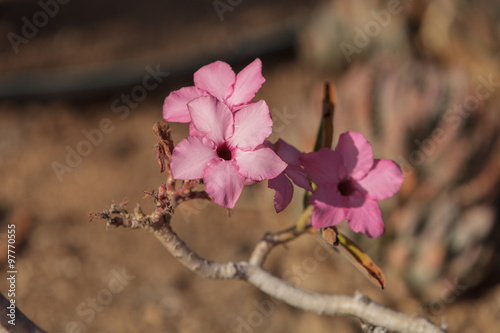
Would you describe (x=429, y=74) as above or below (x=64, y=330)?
above

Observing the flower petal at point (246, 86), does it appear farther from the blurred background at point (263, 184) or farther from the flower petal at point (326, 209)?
the blurred background at point (263, 184)

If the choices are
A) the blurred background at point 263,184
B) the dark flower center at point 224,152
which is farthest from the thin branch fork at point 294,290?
the blurred background at point 263,184

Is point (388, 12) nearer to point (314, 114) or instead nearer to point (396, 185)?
point (314, 114)

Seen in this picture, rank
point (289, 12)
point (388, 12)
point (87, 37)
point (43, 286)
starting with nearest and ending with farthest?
point (43, 286), point (388, 12), point (87, 37), point (289, 12)

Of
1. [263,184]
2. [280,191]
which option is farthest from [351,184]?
[263,184]

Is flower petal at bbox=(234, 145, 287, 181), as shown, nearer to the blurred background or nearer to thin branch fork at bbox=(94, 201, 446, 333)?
thin branch fork at bbox=(94, 201, 446, 333)

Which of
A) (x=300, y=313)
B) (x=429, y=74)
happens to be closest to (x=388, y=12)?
(x=429, y=74)

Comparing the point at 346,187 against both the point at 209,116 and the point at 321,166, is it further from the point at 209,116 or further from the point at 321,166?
the point at 209,116
